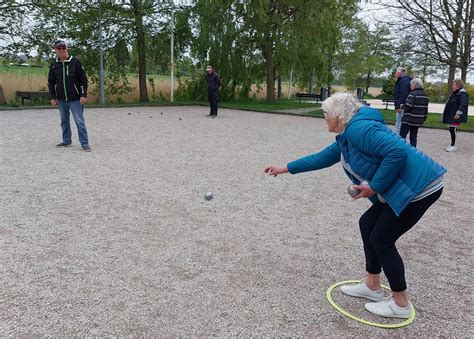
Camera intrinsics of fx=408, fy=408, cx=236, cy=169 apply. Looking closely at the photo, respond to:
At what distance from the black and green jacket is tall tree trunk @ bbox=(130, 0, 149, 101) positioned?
43.5 ft

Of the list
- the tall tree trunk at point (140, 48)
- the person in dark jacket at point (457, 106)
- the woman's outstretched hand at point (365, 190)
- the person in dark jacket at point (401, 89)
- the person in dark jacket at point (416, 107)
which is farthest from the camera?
the tall tree trunk at point (140, 48)

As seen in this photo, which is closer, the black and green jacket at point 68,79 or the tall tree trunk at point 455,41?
Answer: the black and green jacket at point 68,79

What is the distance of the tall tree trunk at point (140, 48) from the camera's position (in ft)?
66.6

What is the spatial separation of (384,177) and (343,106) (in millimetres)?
528

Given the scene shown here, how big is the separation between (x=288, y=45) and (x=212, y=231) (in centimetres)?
1853

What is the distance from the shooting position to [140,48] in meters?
21.7

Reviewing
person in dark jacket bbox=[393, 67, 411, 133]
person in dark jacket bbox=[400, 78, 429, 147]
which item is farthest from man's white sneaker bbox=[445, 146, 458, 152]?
person in dark jacket bbox=[400, 78, 429, 147]

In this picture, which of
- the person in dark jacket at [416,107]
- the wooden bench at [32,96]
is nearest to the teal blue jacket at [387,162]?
the person in dark jacket at [416,107]

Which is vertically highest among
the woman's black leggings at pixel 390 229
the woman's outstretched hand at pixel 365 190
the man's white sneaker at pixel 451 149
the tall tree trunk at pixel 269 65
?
the tall tree trunk at pixel 269 65

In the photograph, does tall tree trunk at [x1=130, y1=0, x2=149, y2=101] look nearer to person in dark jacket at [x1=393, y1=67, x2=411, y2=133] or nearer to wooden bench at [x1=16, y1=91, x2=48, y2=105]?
wooden bench at [x1=16, y1=91, x2=48, y2=105]

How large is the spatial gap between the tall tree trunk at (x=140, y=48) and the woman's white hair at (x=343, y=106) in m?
19.6

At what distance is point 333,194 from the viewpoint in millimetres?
5969

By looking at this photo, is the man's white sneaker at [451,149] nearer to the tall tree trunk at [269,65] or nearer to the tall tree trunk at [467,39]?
the tall tree trunk at [467,39]

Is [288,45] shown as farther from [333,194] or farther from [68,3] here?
[333,194]
